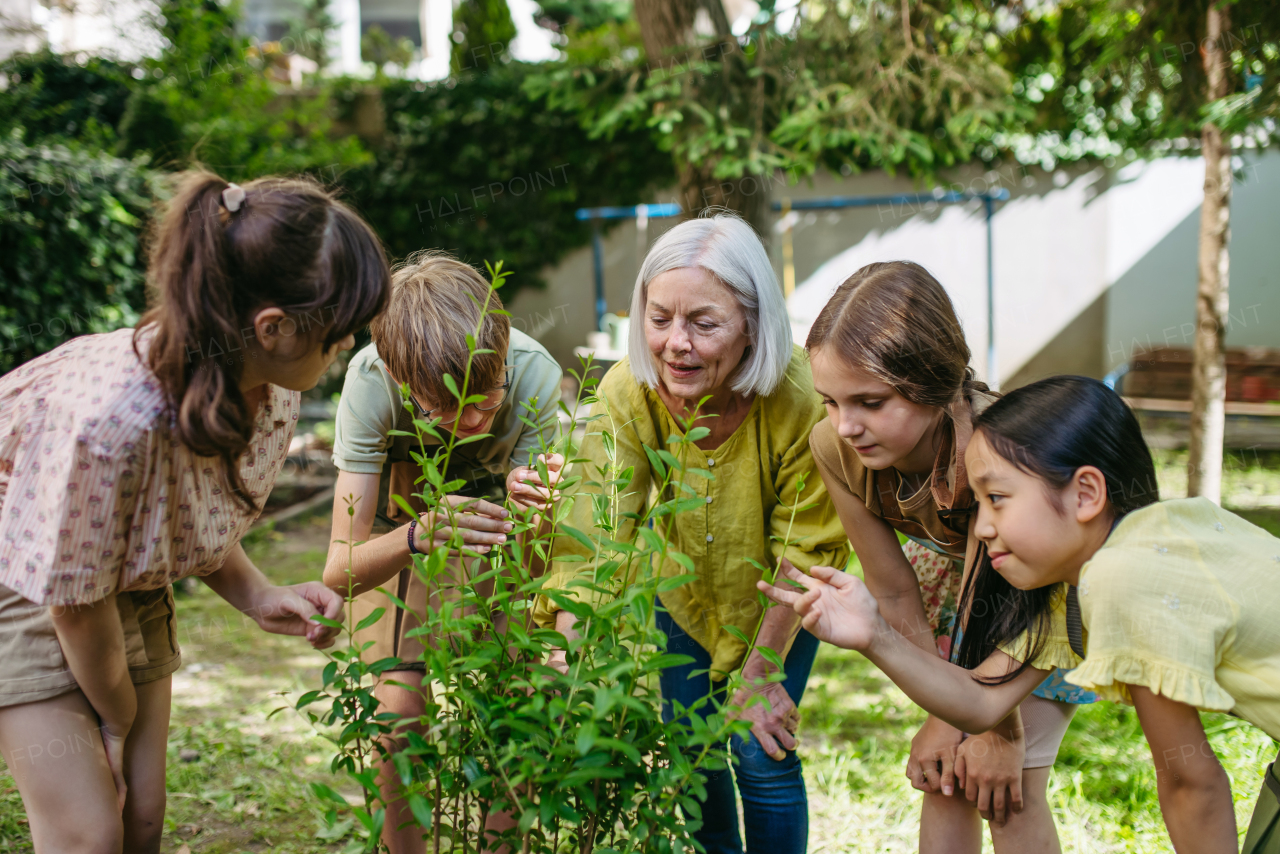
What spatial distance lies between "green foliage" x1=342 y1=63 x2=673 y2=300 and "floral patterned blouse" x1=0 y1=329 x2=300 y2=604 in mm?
8169

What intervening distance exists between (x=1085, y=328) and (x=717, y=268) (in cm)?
910

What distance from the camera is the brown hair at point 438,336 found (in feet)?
6.06

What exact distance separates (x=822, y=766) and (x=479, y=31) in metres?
10.4

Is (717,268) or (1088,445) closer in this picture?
(1088,445)

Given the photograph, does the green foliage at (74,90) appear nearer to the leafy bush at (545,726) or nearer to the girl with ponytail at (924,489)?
the girl with ponytail at (924,489)

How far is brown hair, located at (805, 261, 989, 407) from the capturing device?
1683 millimetres

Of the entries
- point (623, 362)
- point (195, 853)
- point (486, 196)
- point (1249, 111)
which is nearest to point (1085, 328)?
point (1249, 111)

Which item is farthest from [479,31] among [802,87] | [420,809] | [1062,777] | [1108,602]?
[420,809]

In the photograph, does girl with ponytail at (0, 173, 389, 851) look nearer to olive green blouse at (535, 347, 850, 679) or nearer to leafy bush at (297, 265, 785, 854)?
leafy bush at (297, 265, 785, 854)

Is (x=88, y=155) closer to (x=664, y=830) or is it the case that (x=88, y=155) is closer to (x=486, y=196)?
(x=486, y=196)

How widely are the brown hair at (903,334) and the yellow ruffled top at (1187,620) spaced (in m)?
0.43

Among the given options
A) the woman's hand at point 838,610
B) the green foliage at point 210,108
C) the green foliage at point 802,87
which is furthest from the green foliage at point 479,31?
the woman's hand at point 838,610

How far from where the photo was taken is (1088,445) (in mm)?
1525

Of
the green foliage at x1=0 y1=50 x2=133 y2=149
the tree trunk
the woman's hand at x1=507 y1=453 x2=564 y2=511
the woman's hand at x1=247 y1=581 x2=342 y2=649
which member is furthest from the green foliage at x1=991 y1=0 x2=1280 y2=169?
the green foliage at x1=0 y1=50 x2=133 y2=149
